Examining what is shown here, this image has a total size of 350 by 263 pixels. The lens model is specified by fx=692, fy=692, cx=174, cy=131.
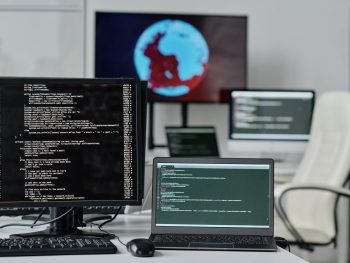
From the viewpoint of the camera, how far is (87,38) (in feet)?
16.8

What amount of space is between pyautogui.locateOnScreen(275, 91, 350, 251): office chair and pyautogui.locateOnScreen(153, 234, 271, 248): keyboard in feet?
4.97

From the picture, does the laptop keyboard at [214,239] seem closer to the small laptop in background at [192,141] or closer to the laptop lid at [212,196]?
the laptop lid at [212,196]

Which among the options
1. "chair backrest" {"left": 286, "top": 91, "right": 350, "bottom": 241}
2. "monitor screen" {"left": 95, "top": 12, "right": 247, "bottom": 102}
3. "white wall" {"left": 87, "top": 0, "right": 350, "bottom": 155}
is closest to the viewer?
"chair backrest" {"left": 286, "top": 91, "right": 350, "bottom": 241}

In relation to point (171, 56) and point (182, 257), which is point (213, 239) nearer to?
point (182, 257)

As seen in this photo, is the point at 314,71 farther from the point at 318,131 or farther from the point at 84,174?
the point at 84,174

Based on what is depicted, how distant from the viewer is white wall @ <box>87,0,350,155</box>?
5059mm

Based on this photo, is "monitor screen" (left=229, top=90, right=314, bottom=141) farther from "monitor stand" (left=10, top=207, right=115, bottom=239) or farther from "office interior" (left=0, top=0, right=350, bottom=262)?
"monitor stand" (left=10, top=207, right=115, bottom=239)

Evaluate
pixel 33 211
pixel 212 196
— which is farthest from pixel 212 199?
pixel 33 211

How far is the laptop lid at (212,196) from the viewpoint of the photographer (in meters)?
2.07

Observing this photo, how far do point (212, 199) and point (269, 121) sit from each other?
8.76 ft

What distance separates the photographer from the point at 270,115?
4.69 meters

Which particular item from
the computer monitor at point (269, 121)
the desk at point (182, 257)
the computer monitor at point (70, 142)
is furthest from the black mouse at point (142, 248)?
the computer monitor at point (269, 121)

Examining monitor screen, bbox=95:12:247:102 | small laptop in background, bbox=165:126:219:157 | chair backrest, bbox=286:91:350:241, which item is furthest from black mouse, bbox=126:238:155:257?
monitor screen, bbox=95:12:247:102

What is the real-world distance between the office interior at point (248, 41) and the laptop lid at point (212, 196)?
296 centimetres
